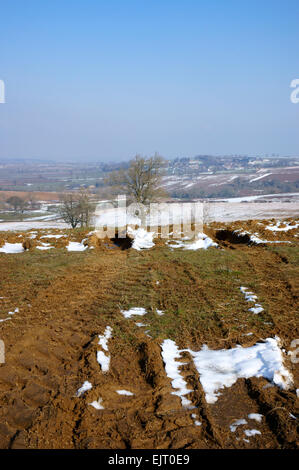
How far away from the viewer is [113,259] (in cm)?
1162

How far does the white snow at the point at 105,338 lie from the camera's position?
17.7 feet

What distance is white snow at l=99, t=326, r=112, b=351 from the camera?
5395mm

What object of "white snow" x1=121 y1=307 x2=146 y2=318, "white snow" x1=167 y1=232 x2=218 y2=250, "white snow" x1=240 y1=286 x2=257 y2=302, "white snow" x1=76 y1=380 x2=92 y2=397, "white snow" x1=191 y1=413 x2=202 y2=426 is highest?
"white snow" x1=167 y1=232 x2=218 y2=250

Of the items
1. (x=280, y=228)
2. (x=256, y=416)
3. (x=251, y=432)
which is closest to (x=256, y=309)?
(x=256, y=416)

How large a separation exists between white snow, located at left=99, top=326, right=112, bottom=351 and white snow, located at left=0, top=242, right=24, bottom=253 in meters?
9.15

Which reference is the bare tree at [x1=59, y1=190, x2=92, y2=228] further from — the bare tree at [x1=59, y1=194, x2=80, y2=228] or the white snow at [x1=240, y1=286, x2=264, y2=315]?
the white snow at [x1=240, y1=286, x2=264, y2=315]

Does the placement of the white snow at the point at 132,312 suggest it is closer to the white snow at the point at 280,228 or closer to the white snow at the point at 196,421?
the white snow at the point at 196,421

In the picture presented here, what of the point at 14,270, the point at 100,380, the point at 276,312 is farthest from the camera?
the point at 14,270

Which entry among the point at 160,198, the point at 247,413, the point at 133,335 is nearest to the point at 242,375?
the point at 247,413

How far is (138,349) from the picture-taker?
535 centimetres

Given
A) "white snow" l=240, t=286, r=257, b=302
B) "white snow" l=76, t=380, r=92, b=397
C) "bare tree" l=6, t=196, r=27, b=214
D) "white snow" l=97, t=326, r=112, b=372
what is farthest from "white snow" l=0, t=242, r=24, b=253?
"bare tree" l=6, t=196, r=27, b=214

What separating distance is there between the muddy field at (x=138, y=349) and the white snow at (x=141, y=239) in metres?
2.79
